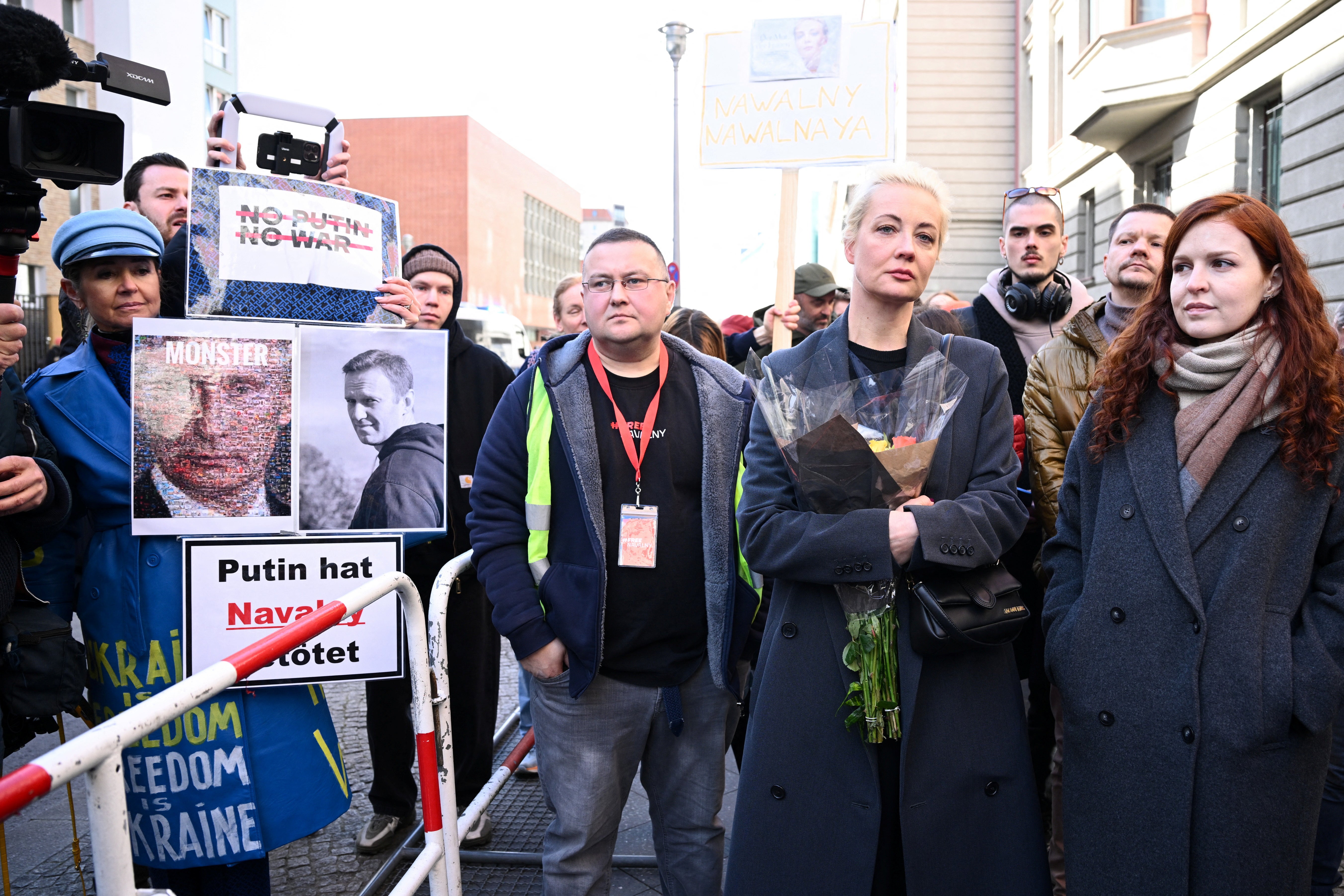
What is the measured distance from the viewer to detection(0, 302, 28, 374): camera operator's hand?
7.04 ft

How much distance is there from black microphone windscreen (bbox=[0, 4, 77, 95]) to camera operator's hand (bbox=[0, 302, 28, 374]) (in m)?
0.49

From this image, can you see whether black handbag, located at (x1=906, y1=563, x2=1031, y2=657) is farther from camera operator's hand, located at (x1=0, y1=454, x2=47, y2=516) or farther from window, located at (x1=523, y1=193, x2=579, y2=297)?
window, located at (x1=523, y1=193, x2=579, y2=297)

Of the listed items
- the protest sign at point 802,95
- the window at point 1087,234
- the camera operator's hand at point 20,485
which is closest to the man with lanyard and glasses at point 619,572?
the camera operator's hand at point 20,485

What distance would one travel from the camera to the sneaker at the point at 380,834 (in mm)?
3564

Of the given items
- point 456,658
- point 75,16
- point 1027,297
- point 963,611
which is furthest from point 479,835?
point 75,16

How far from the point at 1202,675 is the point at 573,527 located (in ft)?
5.17

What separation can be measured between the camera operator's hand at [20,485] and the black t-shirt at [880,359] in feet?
6.59

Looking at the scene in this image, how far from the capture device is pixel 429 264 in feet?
12.9

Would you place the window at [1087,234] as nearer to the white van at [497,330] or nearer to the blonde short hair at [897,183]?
the white van at [497,330]

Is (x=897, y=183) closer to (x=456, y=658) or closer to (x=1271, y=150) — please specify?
(x=456, y=658)

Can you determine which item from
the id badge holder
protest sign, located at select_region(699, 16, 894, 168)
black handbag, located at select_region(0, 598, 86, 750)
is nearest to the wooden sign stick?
protest sign, located at select_region(699, 16, 894, 168)

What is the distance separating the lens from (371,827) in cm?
362

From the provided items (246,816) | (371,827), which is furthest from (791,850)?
(371,827)

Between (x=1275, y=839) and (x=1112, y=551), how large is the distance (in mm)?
689
